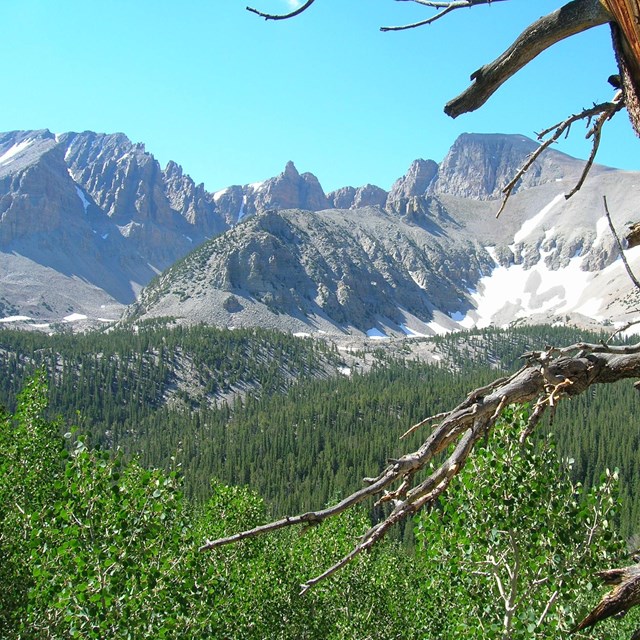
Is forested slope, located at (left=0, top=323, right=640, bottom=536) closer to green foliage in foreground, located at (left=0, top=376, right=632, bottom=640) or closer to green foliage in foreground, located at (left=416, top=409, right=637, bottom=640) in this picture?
green foliage in foreground, located at (left=0, top=376, right=632, bottom=640)

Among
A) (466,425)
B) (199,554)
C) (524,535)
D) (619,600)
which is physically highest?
(466,425)

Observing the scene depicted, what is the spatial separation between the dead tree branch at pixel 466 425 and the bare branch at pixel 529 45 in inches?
60.6

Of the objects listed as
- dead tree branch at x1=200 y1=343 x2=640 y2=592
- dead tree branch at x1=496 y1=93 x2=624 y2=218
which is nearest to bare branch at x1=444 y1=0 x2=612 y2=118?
dead tree branch at x1=496 y1=93 x2=624 y2=218

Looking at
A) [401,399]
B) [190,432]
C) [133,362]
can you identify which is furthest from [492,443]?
[133,362]

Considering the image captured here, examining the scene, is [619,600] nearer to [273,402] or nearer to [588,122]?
[588,122]

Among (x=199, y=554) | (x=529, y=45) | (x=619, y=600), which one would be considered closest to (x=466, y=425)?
(x=619, y=600)

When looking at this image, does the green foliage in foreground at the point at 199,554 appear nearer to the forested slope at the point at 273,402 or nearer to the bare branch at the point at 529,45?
the bare branch at the point at 529,45

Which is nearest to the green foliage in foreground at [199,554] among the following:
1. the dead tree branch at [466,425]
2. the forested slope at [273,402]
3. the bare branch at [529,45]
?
the dead tree branch at [466,425]

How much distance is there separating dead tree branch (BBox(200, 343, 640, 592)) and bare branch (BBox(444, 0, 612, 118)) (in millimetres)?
1538

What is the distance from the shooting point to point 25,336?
13750cm

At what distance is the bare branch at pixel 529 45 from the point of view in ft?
10.3

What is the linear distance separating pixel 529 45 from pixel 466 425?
2.10 metres

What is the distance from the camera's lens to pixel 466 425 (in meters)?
3.05

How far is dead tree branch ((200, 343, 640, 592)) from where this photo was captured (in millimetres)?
2555
